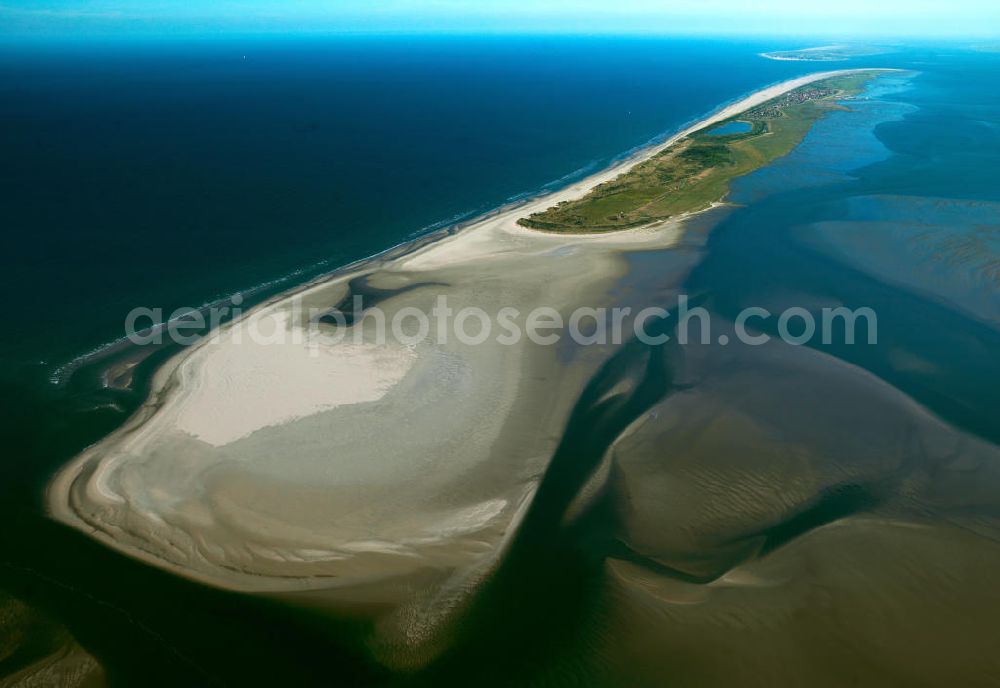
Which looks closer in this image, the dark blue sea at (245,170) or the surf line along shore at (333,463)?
the surf line along shore at (333,463)

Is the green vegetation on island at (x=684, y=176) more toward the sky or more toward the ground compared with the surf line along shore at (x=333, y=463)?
more toward the sky

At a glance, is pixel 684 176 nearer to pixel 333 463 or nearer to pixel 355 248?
pixel 355 248

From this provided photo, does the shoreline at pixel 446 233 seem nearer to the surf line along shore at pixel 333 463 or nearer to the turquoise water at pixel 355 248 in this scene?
the turquoise water at pixel 355 248

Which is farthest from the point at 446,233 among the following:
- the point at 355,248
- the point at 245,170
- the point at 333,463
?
the point at 245,170

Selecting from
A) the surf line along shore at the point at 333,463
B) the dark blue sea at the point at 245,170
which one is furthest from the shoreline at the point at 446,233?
the surf line along shore at the point at 333,463

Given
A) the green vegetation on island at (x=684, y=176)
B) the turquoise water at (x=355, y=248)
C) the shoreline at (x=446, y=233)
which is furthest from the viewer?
the green vegetation on island at (x=684, y=176)

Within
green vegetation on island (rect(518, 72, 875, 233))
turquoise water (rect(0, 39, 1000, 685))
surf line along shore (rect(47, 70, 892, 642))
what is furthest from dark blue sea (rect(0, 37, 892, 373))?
surf line along shore (rect(47, 70, 892, 642))

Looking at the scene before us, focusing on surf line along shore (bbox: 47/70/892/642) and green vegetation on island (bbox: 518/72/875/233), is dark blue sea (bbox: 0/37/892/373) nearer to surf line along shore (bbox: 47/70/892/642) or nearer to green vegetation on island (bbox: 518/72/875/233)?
green vegetation on island (bbox: 518/72/875/233)
